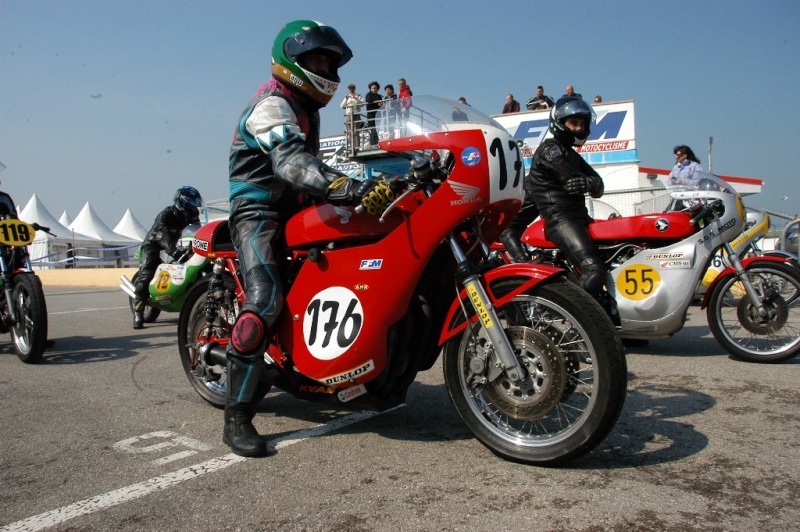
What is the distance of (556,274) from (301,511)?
1.43 metres

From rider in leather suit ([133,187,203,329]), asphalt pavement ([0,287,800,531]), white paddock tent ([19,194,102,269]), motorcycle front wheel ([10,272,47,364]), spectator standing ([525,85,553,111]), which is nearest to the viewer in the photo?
asphalt pavement ([0,287,800,531])

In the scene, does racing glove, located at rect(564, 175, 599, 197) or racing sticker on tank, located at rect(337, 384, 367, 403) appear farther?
racing glove, located at rect(564, 175, 599, 197)

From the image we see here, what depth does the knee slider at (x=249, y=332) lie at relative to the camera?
3.24 meters

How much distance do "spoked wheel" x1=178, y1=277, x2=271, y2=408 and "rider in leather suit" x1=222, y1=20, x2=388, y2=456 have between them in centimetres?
59

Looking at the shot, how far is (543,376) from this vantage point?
2824mm

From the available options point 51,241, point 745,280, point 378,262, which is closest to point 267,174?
point 378,262

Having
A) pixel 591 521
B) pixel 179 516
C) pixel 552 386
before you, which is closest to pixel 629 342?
pixel 552 386

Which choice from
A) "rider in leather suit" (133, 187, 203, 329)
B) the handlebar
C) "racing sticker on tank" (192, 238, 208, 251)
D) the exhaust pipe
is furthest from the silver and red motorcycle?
the exhaust pipe

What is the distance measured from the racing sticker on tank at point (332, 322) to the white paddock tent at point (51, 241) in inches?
1067

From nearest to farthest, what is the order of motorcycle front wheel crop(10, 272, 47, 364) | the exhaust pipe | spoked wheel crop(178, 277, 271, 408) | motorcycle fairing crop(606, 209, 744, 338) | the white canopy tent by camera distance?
1. spoked wheel crop(178, 277, 271, 408)
2. motorcycle fairing crop(606, 209, 744, 338)
3. motorcycle front wheel crop(10, 272, 47, 364)
4. the exhaust pipe
5. the white canopy tent

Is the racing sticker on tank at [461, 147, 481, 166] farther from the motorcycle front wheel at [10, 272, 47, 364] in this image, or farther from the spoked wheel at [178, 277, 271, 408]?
the motorcycle front wheel at [10, 272, 47, 364]

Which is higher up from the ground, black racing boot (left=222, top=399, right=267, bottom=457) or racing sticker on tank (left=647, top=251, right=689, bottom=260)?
racing sticker on tank (left=647, top=251, right=689, bottom=260)

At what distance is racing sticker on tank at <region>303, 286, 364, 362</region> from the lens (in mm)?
3090

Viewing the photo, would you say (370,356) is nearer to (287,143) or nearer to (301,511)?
(301,511)
